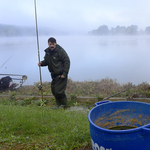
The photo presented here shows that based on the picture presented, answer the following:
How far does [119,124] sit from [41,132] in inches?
54.5

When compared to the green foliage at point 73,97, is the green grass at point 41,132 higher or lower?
higher

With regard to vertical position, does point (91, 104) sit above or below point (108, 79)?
below

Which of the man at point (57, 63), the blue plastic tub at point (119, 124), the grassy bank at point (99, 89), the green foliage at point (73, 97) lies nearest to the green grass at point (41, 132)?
the blue plastic tub at point (119, 124)

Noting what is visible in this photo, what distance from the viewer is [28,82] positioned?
8211 millimetres

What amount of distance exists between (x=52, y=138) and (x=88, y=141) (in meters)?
0.57

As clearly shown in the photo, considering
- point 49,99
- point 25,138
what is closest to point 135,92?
point 49,99

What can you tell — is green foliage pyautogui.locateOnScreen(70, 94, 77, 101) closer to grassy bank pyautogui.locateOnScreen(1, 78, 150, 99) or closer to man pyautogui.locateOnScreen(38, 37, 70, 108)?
grassy bank pyautogui.locateOnScreen(1, 78, 150, 99)

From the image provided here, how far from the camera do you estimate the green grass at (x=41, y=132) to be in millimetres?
2410

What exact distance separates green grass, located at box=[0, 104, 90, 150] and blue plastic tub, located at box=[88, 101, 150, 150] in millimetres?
582

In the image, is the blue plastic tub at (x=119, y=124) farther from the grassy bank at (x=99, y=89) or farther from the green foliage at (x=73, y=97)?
the green foliage at (x=73, y=97)

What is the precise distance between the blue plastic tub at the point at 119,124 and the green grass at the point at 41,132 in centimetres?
58

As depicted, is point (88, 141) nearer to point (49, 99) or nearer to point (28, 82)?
point (49, 99)

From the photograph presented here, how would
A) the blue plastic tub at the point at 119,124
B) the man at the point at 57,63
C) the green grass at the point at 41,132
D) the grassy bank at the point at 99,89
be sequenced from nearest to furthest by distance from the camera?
the blue plastic tub at the point at 119,124, the green grass at the point at 41,132, the man at the point at 57,63, the grassy bank at the point at 99,89

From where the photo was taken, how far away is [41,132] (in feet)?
9.35
